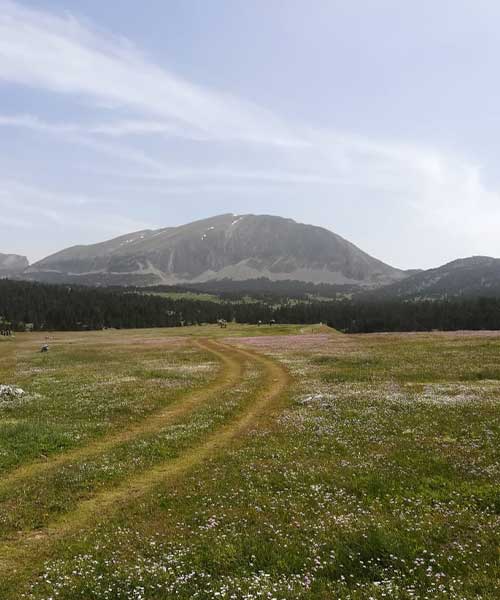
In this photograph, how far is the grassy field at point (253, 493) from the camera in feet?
34.6

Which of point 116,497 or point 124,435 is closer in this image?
point 116,497

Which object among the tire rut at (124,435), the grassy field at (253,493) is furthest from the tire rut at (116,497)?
the tire rut at (124,435)

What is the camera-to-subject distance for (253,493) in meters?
15.5

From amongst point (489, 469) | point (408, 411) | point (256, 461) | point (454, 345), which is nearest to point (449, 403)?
point (408, 411)

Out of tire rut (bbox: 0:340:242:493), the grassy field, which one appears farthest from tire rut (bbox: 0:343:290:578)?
tire rut (bbox: 0:340:242:493)

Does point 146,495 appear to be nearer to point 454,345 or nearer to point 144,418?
point 144,418

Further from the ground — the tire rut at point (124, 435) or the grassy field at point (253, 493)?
the grassy field at point (253, 493)

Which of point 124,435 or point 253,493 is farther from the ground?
point 253,493

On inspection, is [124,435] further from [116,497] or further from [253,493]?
[253,493]

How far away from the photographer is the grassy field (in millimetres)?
10531

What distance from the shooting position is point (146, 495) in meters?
16.3

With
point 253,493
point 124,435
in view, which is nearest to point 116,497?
point 253,493

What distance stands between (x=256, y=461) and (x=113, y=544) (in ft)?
26.0

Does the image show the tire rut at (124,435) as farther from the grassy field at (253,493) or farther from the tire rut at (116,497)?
the tire rut at (116,497)
